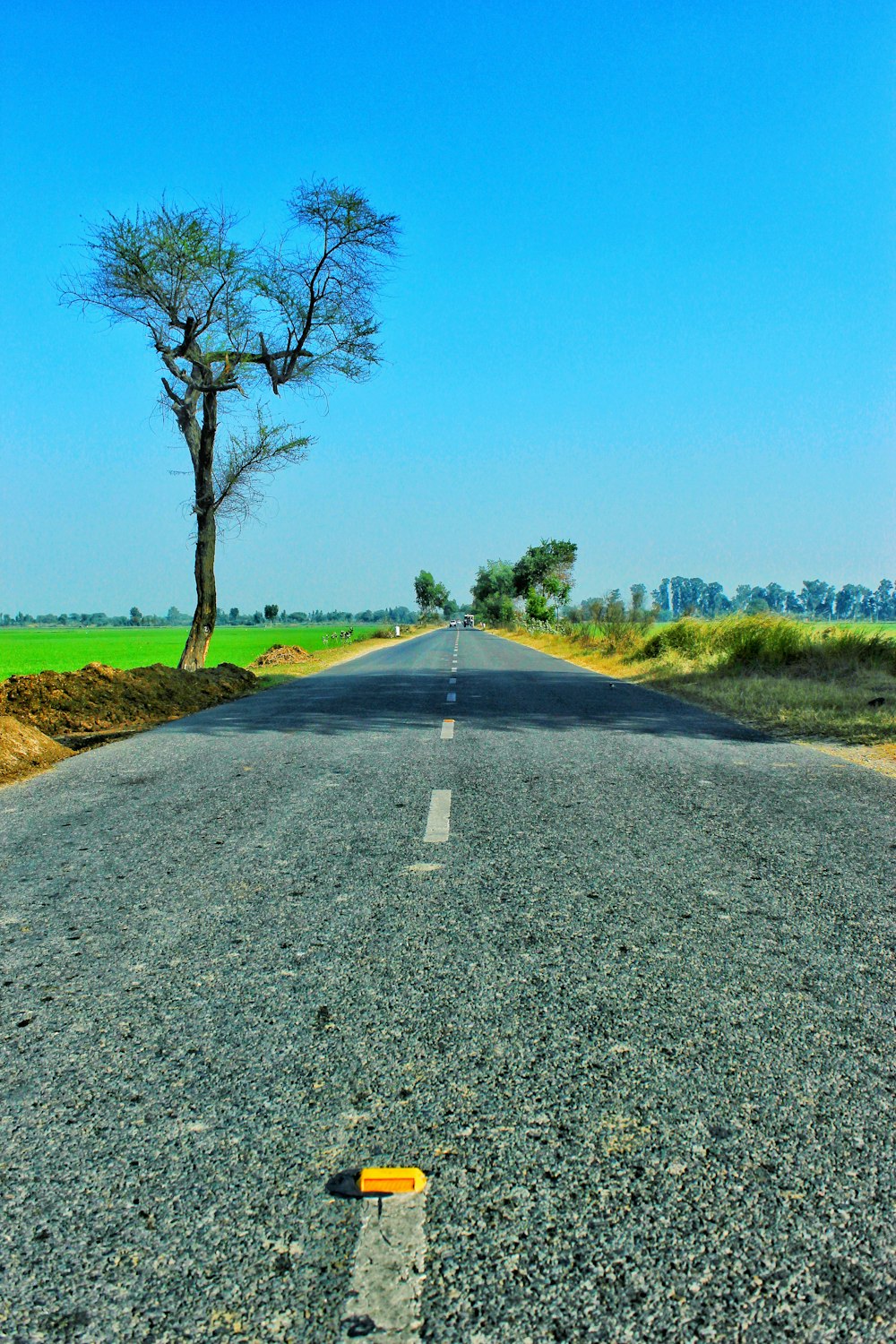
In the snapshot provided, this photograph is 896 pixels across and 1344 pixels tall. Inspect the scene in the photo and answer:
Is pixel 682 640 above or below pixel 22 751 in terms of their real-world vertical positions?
above

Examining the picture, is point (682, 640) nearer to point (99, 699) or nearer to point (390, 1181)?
point (99, 699)

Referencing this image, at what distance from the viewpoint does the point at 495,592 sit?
13788cm

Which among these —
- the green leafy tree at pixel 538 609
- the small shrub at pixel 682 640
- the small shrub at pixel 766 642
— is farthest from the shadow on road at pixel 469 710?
the green leafy tree at pixel 538 609

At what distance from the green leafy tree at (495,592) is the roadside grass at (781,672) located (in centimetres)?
7971

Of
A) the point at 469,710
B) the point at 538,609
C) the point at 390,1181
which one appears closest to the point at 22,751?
the point at 469,710

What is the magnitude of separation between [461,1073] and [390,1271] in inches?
29.7

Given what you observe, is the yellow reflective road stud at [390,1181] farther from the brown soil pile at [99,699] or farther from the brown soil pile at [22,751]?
the brown soil pile at [99,699]

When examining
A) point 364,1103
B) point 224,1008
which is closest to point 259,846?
point 224,1008

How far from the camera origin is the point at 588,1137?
7.14ft

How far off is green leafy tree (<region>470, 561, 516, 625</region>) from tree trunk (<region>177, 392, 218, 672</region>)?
272 feet

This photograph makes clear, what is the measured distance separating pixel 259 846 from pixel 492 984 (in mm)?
2268

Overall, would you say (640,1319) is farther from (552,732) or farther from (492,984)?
(552,732)

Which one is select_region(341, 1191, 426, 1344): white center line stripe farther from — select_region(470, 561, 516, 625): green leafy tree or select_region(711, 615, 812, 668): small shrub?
select_region(470, 561, 516, 625): green leafy tree

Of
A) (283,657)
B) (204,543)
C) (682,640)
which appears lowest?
(283,657)
